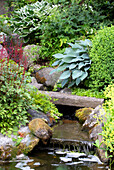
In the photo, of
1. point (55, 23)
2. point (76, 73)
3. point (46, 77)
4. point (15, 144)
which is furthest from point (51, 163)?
point (55, 23)

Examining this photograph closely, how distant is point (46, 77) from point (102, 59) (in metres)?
2.04

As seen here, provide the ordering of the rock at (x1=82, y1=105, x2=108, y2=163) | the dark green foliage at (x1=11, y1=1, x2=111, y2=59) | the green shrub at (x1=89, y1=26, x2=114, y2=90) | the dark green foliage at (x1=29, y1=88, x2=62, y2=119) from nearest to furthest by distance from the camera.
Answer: the rock at (x1=82, y1=105, x2=108, y2=163)
the dark green foliage at (x1=29, y1=88, x2=62, y2=119)
the green shrub at (x1=89, y1=26, x2=114, y2=90)
the dark green foliage at (x1=11, y1=1, x2=111, y2=59)

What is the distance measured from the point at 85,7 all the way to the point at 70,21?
103 centimetres

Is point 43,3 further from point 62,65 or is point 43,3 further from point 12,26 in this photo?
point 62,65

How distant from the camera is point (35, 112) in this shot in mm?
4867

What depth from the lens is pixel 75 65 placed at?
6.69 metres

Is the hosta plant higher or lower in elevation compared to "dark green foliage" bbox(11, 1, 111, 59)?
lower

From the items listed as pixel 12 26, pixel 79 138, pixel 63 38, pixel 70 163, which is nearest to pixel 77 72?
pixel 63 38

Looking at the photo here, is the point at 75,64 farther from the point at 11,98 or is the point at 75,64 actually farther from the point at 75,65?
the point at 11,98

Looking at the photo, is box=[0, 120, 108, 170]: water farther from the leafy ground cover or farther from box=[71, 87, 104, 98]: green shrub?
box=[71, 87, 104, 98]: green shrub

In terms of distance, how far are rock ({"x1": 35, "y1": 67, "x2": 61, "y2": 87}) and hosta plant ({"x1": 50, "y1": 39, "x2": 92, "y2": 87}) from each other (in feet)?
1.33

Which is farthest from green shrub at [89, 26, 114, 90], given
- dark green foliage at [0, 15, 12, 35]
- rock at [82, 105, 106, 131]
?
dark green foliage at [0, 15, 12, 35]

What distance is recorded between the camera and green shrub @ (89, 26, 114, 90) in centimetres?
635

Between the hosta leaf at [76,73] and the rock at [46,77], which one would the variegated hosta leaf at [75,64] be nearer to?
the hosta leaf at [76,73]
